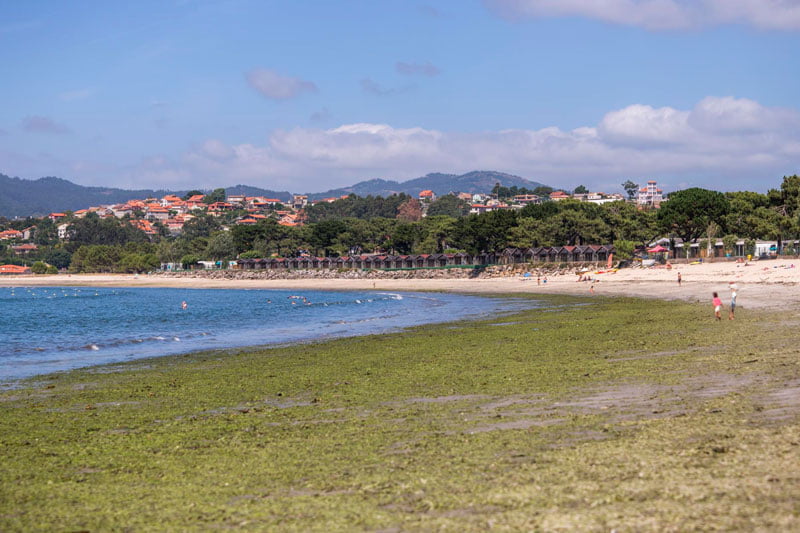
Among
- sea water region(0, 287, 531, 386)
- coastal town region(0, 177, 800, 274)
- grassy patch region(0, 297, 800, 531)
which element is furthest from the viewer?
coastal town region(0, 177, 800, 274)

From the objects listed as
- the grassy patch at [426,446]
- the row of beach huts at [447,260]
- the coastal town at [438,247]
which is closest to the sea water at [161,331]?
the grassy patch at [426,446]

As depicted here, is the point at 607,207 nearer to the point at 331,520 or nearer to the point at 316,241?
the point at 316,241

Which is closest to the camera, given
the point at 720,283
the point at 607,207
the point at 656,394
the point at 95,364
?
the point at 656,394

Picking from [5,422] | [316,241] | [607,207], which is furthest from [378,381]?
[316,241]

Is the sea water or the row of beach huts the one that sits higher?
the row of beach huts

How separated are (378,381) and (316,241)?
157854 mm

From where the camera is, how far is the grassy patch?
7086mm

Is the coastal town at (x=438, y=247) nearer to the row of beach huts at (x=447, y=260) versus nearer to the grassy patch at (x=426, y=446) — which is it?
the row of beach huts at (x=447, y=260)

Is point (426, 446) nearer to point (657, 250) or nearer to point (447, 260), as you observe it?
point (657, 250)

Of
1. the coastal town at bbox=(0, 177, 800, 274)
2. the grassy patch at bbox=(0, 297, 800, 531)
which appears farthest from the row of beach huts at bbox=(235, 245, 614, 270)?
the grassy patch at bbox=(0, 297, 800, 531)

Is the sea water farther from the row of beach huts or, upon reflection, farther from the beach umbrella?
the row of beach huts

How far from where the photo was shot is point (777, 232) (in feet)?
326

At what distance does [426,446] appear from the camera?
9703 millimetres

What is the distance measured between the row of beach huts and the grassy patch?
99.2 metres
